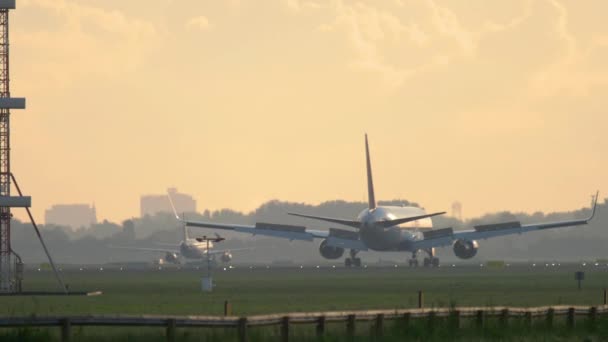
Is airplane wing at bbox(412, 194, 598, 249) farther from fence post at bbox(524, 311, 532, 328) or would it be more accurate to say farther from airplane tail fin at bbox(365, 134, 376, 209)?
fence post at bbox(524, 311, 532, 328)

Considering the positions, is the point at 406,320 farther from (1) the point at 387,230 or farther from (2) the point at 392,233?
(2) the point at 392,233

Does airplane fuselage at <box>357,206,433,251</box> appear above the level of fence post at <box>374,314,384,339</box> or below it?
above

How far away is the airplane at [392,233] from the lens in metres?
139

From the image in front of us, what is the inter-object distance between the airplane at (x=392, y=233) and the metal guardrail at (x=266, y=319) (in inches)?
3598

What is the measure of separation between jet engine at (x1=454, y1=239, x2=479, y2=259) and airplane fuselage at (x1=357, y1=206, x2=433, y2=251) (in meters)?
4.01

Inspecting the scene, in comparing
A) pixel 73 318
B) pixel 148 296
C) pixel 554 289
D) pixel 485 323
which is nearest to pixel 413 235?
pixel 554 289

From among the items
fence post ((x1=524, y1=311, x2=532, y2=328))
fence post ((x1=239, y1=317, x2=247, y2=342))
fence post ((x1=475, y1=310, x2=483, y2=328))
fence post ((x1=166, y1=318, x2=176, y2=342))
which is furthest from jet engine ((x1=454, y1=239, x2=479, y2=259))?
fence post ((x1=166, y1=318, x2=176, y2=342))

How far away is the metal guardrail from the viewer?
35469 mm

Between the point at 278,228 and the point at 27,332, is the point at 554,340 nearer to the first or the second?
the point at 27,332

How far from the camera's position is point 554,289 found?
80312 mm

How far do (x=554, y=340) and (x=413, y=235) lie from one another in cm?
10348

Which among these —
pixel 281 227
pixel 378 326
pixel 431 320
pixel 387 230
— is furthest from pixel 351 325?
pixel 281 227

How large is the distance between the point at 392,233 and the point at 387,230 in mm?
1285

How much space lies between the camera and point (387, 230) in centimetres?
13962
